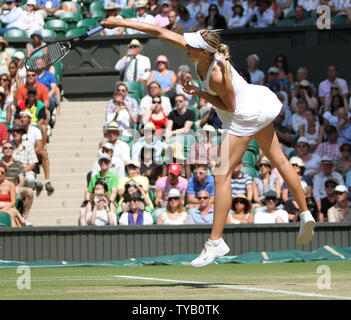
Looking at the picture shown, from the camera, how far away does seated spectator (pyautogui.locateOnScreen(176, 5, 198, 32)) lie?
17.1 m

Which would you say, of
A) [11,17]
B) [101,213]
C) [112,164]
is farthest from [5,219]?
[11,17]

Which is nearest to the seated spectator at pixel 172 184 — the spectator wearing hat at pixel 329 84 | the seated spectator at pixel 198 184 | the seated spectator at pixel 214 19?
the seated spectator at pixel 198 184

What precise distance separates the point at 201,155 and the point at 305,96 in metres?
2.81

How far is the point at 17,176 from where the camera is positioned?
44.1ft

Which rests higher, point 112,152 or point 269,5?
point 269,5

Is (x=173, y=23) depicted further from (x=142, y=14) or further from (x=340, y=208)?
(x=340, y=208)

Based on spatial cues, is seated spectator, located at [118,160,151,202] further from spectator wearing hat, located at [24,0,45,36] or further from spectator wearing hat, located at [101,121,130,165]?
A: spectator wearing hat, located at [24,0,45,36]

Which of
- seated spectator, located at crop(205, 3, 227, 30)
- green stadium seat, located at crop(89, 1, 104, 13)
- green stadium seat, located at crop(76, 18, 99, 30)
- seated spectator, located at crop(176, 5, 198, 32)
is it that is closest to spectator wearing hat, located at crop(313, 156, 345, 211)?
seated spectator, located at crop(205, 3, 227, 30)

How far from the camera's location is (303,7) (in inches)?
665

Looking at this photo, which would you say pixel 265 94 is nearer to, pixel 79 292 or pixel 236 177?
pixel 79 292

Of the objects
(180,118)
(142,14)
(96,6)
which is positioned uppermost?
(96,6)
